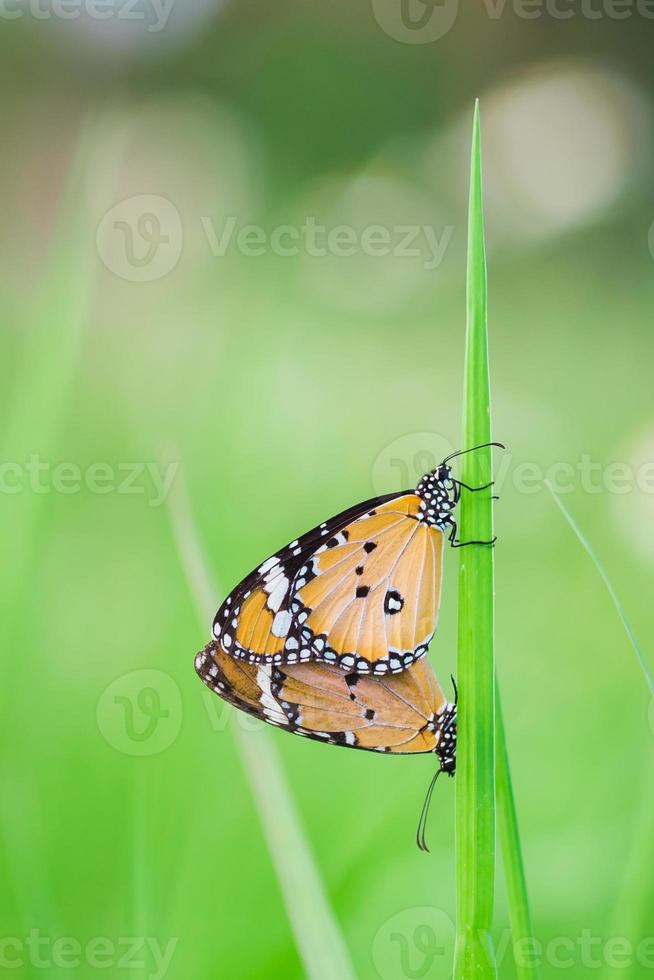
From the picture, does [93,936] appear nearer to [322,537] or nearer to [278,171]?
[322,537]

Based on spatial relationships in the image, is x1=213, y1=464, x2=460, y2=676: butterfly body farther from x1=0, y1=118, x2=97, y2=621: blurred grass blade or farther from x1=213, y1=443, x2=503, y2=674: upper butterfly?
x1=0, y1=118, x2=97, y2=621: blurred grass blade

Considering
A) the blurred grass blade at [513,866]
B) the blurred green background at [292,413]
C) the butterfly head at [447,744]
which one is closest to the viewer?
the blurred grass blade at [513,866]

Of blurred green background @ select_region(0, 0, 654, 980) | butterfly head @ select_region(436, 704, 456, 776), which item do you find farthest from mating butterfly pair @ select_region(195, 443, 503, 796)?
blurred green background @ select_region(0, 0, 654, 980)

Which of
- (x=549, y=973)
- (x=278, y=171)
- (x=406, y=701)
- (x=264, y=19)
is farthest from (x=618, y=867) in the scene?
(x=264, y=19)

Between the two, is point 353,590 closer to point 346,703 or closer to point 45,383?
point 346,703

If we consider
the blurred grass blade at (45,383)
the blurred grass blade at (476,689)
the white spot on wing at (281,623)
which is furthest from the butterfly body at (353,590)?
the blurred grass blade at (45,383)

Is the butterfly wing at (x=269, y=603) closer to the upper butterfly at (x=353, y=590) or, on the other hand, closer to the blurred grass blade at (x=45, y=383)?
the upper butterfly at (x=353, y=590)
